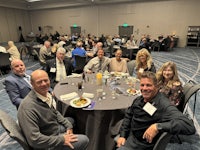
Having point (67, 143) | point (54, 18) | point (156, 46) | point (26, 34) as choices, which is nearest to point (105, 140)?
point (67, 143)

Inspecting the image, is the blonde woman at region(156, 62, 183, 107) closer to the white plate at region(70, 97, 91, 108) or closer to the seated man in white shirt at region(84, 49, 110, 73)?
the white plate at region(70, 97, 91, 108)

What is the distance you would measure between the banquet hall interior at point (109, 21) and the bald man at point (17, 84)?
568 centimetres

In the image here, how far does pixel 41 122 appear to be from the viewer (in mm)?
1473

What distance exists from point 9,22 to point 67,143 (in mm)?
15869

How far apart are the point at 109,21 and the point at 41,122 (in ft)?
42.4

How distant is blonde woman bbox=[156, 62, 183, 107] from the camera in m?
2.09

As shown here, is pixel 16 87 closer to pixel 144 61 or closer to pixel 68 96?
pixel 68 96

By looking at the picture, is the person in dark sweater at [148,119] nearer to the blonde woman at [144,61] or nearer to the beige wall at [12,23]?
the blonde woman at [144,61]

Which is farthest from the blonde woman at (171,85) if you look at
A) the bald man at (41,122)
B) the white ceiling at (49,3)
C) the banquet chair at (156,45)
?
the white ceiling at (49,3)

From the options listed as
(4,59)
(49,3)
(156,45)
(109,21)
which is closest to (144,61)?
(4,59)

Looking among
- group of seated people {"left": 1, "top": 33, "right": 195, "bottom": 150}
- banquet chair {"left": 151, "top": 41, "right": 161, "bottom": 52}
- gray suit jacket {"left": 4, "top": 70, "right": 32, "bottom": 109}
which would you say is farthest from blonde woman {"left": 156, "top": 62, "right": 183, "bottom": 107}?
banquet chair {"left": 151, "top": 41, "right": 161, "bottom": 52}

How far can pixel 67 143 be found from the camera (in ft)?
5.02

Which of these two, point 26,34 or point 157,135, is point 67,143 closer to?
point 157,135

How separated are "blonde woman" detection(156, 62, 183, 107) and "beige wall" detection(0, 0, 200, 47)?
10.8 m
